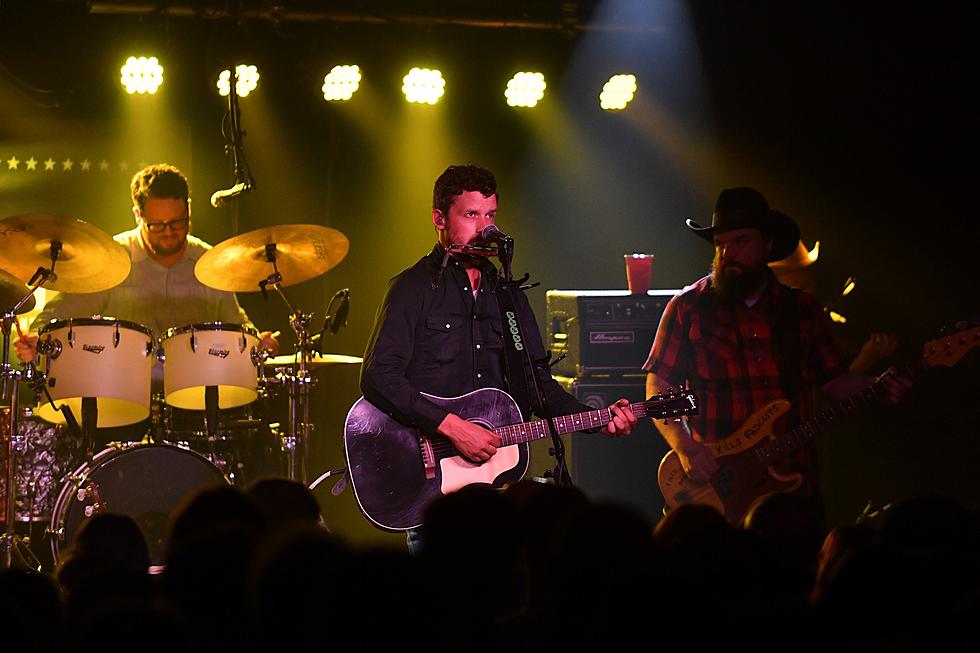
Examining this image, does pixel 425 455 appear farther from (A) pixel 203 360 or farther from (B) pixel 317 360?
(B) pixel 317 360

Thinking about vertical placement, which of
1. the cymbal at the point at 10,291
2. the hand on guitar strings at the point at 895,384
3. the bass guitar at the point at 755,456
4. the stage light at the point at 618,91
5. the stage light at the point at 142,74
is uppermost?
the stage light at the point at 142,74

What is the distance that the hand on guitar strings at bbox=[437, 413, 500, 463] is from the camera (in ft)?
15.9

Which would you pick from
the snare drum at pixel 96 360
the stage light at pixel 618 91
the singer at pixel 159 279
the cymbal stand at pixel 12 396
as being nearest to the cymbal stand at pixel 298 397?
the singer at pixel 159 279

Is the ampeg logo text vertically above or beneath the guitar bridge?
above

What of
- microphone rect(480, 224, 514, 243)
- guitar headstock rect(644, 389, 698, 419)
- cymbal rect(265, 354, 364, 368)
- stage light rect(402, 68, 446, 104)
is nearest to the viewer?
microphone rect(480, 224, 514, 243)

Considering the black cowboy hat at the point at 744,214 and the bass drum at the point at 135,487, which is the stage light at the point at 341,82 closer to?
the black cowboy hat at the point at 744,214

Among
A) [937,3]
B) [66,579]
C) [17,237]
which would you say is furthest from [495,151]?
[66,579]

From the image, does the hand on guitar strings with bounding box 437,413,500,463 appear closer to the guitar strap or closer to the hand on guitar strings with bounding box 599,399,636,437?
the guitar strap

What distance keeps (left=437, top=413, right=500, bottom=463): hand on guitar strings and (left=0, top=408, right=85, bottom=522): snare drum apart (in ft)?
10.1

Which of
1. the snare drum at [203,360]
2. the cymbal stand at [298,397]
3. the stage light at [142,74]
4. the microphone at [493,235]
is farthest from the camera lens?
the stage light at [142,74]

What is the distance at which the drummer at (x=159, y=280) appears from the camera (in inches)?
291

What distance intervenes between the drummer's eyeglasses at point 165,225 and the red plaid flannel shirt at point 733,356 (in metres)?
3.17

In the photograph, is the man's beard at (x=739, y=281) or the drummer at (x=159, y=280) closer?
the man's beard at (x=739, y=281)

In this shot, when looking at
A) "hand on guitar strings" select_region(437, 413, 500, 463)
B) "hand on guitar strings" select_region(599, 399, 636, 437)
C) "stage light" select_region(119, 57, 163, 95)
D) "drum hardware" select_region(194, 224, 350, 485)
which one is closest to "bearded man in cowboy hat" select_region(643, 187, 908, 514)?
"hand on guitar strings" select_region(599, 399, 636, 437)
